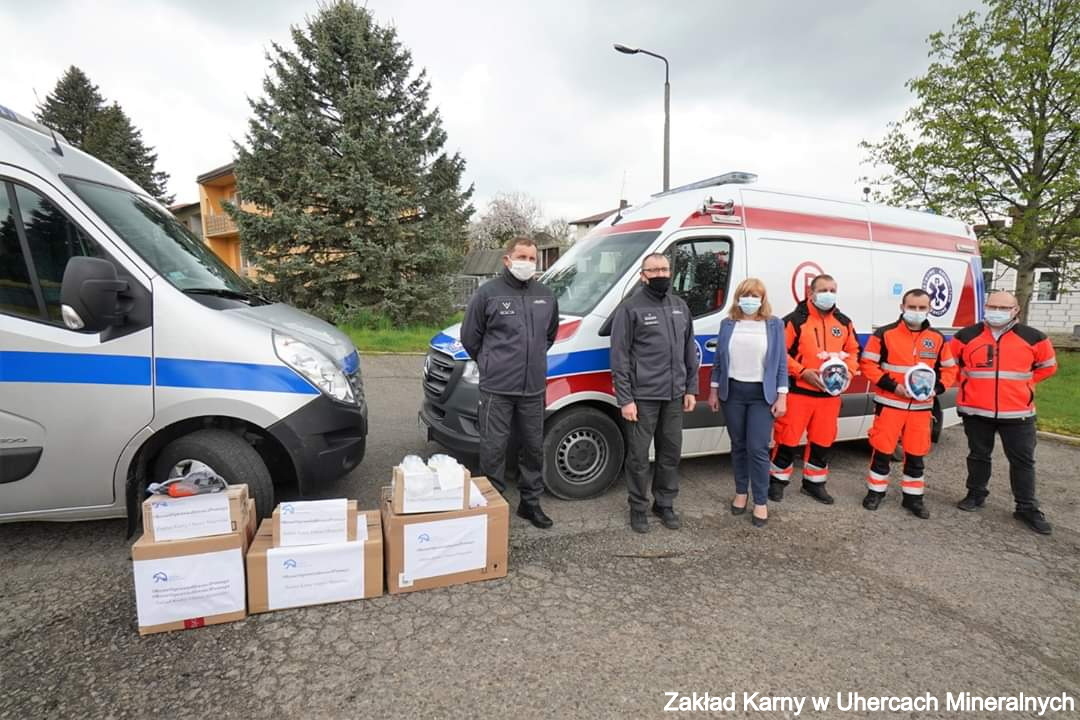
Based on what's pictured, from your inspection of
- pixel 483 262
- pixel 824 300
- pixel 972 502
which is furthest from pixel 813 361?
pixel 483 262

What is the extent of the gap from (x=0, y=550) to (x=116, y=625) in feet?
4.43

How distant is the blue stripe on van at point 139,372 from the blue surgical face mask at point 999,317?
4.90 metres

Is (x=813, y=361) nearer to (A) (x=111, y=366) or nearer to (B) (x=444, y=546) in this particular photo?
(B) (x=444, y=546)

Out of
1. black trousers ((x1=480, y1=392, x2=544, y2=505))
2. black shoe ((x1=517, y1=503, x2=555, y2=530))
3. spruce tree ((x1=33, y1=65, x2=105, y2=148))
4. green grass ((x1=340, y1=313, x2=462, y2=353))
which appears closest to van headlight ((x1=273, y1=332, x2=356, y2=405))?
black trousers ((x1=480, y1=392, x2=544, y2=505))

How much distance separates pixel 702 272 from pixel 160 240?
376 centimetres

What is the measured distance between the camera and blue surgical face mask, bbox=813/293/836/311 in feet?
14.1

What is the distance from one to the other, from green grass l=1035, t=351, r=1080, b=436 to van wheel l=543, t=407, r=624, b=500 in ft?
20.6

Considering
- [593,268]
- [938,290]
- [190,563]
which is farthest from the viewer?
[938,290]

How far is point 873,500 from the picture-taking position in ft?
14.8

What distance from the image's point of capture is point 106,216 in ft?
10.3

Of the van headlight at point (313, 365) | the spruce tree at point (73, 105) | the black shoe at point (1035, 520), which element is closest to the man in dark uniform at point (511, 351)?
the van headlight at point (313, 365)

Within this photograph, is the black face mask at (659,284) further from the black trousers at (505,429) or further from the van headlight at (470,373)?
the van headlight at (470,373)

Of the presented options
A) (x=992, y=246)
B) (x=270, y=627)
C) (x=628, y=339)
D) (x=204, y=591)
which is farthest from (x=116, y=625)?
(x=992, y=246)

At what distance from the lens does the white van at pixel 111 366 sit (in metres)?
Result: 2.92
